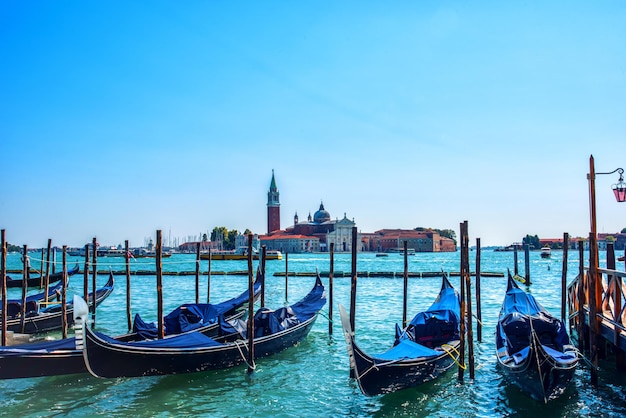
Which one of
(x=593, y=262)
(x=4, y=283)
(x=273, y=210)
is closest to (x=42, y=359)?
(x=4, y=283)

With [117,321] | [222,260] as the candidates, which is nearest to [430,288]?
[117,321]

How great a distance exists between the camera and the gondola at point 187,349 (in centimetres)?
593

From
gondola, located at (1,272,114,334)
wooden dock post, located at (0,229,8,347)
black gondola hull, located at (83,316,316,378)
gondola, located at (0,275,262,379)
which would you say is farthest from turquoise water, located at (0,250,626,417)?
gondola, located at (1,272,114,334)

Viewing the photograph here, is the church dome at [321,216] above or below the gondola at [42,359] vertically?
above

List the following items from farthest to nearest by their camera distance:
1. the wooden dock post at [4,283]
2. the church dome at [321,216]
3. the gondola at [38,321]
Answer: the church dome at [321,216], the gondola at [38,321], the wooden dock post at [4,283]

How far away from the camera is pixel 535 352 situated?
5.45m

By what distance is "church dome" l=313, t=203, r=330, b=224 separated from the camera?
9319 cm

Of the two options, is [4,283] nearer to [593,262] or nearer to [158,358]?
[158,358]

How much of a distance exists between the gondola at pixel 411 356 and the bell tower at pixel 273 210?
83138 millimetres

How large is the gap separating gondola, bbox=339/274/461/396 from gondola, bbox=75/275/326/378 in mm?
1931

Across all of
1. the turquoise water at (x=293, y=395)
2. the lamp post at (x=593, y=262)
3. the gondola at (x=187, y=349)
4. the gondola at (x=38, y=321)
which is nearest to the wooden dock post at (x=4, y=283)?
the turquoise water at (x=293, y=395)

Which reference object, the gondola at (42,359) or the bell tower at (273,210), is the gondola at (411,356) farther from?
the bell tower at (273,210)

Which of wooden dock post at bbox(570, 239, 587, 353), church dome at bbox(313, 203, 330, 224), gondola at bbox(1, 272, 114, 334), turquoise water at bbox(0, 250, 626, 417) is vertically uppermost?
church dome at bbox(313, 203, 330, 224)

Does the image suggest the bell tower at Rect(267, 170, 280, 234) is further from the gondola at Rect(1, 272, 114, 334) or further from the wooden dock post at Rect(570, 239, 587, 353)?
the wooden dock post at Rect(570, 239, 587, 353)
